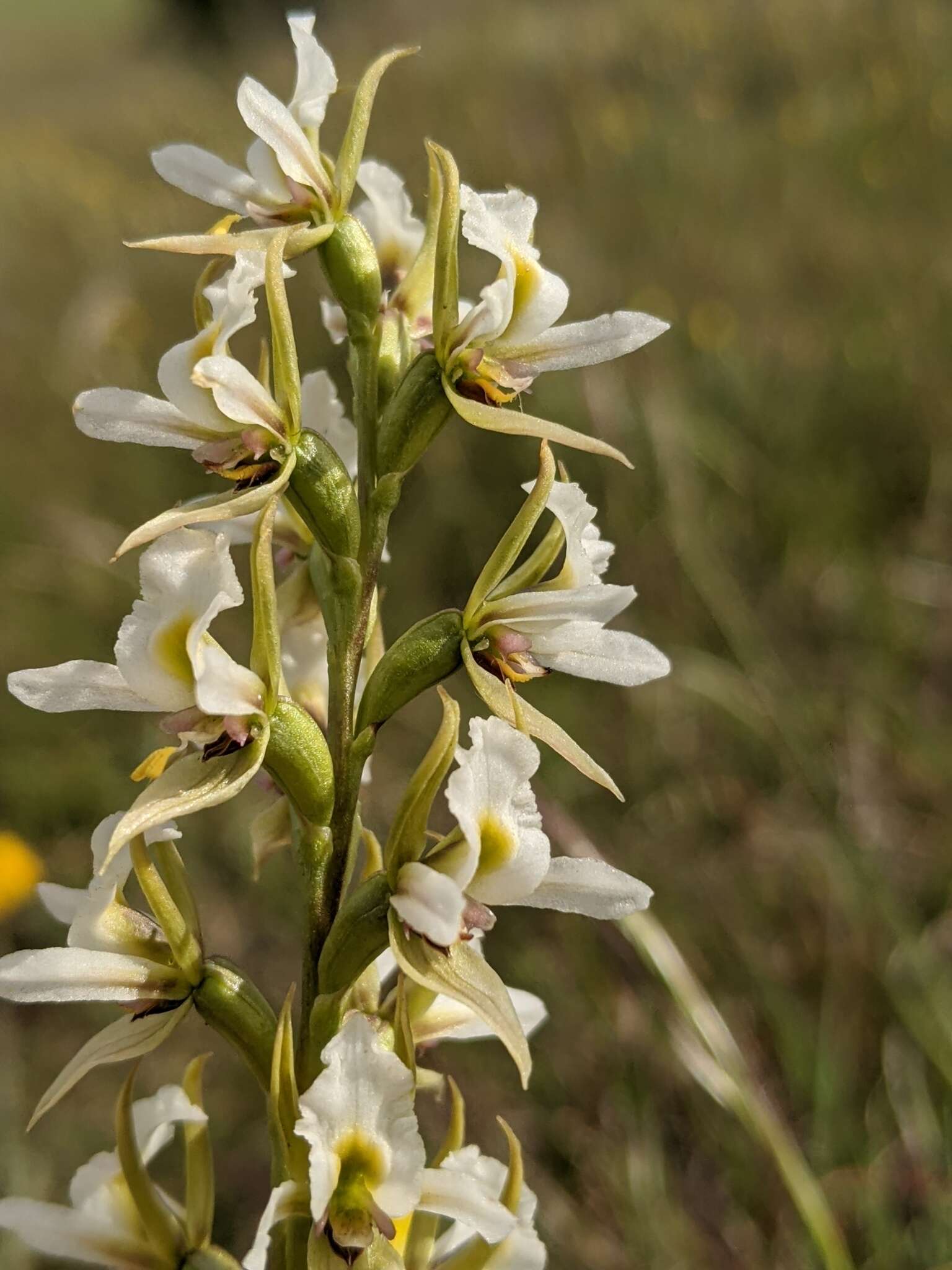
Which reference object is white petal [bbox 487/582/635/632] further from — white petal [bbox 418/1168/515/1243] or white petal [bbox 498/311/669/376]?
white petal [bbox 418/1168/515/1243]

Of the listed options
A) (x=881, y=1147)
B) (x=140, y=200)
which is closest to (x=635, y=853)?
(x=881, y=1147)

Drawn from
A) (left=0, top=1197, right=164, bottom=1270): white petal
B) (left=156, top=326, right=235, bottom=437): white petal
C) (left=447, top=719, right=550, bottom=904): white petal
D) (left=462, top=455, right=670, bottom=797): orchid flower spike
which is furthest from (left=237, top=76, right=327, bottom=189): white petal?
Answer: (left=0, top=1197, right=164, bottom=1270): white petal

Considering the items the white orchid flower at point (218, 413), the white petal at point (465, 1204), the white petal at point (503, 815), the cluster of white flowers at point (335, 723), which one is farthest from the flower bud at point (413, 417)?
the white petal at point (465, 1204)

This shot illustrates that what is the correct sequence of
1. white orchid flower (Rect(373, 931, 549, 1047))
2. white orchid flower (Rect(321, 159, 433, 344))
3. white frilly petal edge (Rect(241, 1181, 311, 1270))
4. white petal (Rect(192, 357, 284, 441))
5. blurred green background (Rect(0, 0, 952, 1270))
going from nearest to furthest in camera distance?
1. white frilly petal edge (Rect(241, 1181, 311, 1270))
2. white petal (Rect(192, 357, 284, 441))
3. white orchid flower (Rect(373, 931, 549, 1047))
4. white orchid flower (Rect(321, 159, 433, 344))
5. blurred green background (Rect(0, 0, 952, 1270))

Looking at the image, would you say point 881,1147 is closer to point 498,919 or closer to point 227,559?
point 498,919

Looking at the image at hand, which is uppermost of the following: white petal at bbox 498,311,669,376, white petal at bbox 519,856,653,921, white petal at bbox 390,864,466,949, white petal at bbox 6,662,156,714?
white petal at bbox 498,311,669,376
